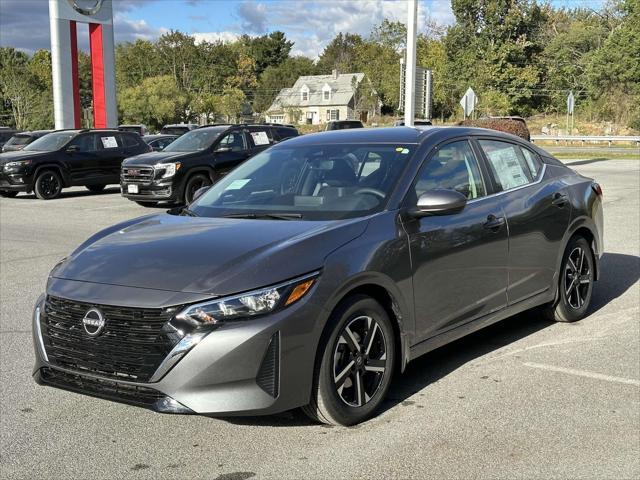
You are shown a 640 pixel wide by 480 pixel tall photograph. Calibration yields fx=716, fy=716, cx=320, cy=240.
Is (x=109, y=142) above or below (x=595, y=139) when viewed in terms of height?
above

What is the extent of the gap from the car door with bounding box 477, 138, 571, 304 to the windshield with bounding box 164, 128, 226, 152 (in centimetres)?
1162

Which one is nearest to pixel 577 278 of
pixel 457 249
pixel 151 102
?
pixel 457 249

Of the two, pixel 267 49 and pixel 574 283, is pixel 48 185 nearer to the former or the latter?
pixel 574 283

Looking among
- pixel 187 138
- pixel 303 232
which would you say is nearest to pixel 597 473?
pixel 303 232

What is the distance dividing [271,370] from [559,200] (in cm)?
335

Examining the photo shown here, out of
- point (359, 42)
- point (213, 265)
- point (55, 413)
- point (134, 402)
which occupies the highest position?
point (359, 42)

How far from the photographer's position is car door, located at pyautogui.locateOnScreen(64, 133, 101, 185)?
19.1 m

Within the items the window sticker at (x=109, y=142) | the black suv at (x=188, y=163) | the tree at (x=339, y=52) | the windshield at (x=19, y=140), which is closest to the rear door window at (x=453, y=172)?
the black suv at (x=188, y=163)

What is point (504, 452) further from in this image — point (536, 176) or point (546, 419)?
point (536, 176)

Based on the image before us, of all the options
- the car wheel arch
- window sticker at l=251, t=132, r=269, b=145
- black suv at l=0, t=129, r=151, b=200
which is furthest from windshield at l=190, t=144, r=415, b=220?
black suv at l=0, t=129, r=151, b=200

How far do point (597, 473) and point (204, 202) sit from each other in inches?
120

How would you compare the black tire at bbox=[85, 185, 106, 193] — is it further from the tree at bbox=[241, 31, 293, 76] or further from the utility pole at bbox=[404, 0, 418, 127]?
the tree at bbox=[241, 31, 293, 76]

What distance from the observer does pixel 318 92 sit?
97.6 m

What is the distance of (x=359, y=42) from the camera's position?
124 m
